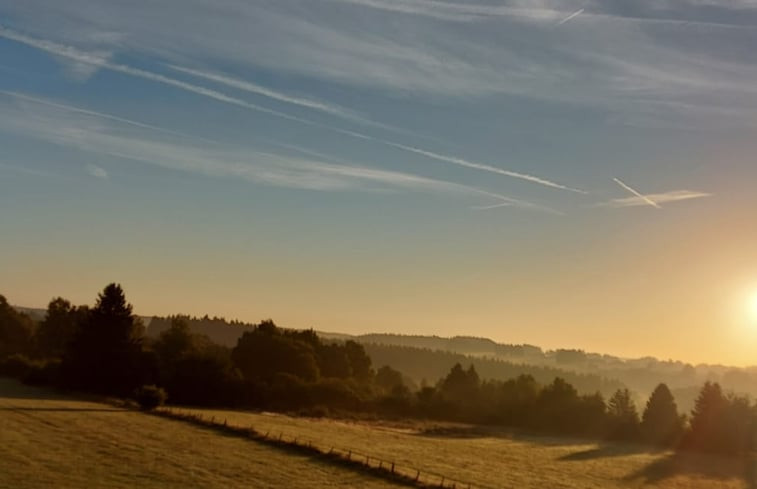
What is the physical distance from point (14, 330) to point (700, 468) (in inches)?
5018

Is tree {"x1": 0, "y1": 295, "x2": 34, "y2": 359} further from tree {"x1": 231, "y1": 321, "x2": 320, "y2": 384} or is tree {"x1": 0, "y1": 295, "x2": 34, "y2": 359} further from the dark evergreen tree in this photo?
the dark evergreen tree

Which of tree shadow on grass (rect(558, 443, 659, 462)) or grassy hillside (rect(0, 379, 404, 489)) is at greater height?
tree shadow on grass (rect(558, 443, 659, 462))

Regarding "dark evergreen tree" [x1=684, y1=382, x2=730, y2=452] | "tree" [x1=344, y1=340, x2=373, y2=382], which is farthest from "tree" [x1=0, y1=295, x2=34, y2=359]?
"dark evergreen tree" [x1=684, y1=382, x2=730, y2=452]

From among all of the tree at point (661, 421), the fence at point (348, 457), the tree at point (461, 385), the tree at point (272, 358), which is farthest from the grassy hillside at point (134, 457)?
the tree at point (661, 421)

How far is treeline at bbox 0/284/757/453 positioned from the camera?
333 feet

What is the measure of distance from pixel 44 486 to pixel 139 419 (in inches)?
1452

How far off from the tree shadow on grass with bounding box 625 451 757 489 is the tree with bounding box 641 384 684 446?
848 cm

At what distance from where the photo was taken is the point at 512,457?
84750mm

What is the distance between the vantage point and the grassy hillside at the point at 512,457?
6825 cm

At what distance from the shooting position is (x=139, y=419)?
75.4 m

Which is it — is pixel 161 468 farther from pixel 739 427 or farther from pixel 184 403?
pixel 739 427

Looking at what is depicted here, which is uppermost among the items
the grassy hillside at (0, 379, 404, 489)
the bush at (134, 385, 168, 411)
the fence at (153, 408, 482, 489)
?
the bush at (134, 385, 168, 411)

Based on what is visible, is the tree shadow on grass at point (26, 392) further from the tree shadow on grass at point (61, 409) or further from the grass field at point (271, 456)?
the tree shadow on grass at point (61, 409)

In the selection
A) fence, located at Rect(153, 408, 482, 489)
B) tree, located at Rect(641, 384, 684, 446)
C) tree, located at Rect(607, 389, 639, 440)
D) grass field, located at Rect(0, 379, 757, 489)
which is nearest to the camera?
grass field, located at Rect(0, 379, 757, 489)
